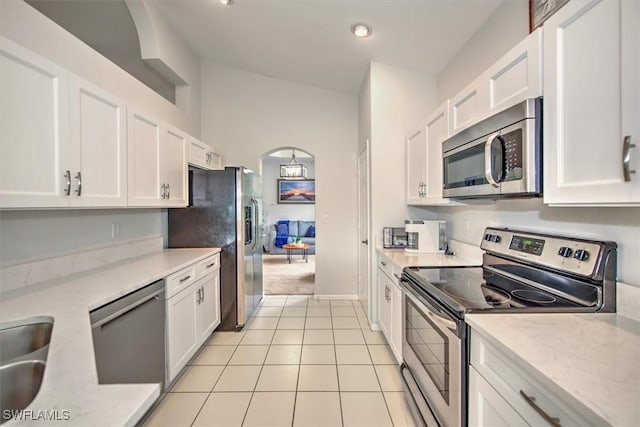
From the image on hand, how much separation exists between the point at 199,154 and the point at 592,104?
3.34 metres

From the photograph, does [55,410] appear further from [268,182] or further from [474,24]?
[268,182]

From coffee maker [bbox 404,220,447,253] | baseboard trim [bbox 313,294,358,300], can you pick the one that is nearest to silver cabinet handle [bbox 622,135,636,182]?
coffee maker [bbox 404,220,447,253]

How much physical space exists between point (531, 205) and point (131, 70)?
4.13 metres

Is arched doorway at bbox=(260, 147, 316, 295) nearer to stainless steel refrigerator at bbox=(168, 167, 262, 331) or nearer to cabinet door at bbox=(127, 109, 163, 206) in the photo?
stainless steel refrigerator at bbox=(168, 167, 262, 331)

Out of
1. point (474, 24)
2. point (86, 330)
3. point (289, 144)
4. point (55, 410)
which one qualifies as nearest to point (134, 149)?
point (86, 330)

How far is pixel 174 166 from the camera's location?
2754mm

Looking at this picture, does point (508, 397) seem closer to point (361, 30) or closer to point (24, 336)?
point (24, 336)

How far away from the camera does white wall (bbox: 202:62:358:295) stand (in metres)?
4.21

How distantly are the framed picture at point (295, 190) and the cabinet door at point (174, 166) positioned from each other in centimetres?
552

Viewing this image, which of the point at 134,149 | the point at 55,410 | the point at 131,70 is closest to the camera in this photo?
the point at 55,410

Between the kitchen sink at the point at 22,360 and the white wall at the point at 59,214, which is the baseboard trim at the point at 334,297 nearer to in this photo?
the white wall at the point at 59,214

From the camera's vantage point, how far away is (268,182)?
28.1ft

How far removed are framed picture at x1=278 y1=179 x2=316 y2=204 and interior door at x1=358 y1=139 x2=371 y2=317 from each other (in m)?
4.52

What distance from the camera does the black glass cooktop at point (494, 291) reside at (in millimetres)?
1201
